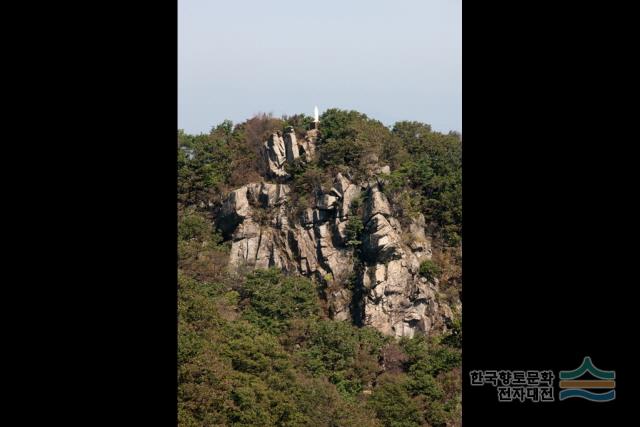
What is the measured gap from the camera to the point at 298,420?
15.3m

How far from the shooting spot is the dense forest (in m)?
14.9

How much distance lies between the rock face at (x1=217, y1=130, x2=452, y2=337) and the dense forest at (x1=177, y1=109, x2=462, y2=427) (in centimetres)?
29

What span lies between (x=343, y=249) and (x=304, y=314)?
120 inches

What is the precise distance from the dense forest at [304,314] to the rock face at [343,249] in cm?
29

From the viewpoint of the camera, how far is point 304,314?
22.4 meters

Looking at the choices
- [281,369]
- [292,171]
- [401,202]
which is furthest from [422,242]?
[281,369]
